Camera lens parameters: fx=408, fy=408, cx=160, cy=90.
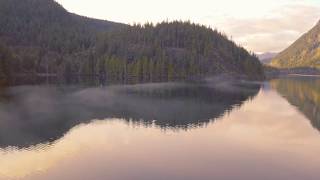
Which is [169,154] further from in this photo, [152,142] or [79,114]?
[79,114]

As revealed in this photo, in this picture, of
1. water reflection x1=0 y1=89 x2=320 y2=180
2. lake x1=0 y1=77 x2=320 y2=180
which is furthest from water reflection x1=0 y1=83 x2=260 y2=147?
water reflection x1=0 y1=89 x2=320 y2=180

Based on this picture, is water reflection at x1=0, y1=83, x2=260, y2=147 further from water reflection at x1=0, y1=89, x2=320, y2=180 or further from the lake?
water reflection at x1=0, y1=89, x2=320, y2=180

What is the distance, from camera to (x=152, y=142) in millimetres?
55562

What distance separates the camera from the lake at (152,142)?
40.8 m

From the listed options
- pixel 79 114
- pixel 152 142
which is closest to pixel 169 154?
pixel 152 142

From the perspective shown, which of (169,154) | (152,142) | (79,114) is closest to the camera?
(169,154)

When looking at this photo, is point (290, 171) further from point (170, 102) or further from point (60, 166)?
point (170, 102)

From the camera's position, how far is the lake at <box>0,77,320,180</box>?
4084cm

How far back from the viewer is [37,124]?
218 feet

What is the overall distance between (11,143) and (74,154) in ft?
33.5

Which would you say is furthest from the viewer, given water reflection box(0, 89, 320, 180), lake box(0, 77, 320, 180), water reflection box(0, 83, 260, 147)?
water reflection box(0, 83, 260, 147)

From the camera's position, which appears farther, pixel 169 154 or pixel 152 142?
pixel 152 142

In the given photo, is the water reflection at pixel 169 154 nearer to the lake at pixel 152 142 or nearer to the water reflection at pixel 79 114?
the lake at pixel 152 142

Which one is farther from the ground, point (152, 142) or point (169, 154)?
point (152, 142)
